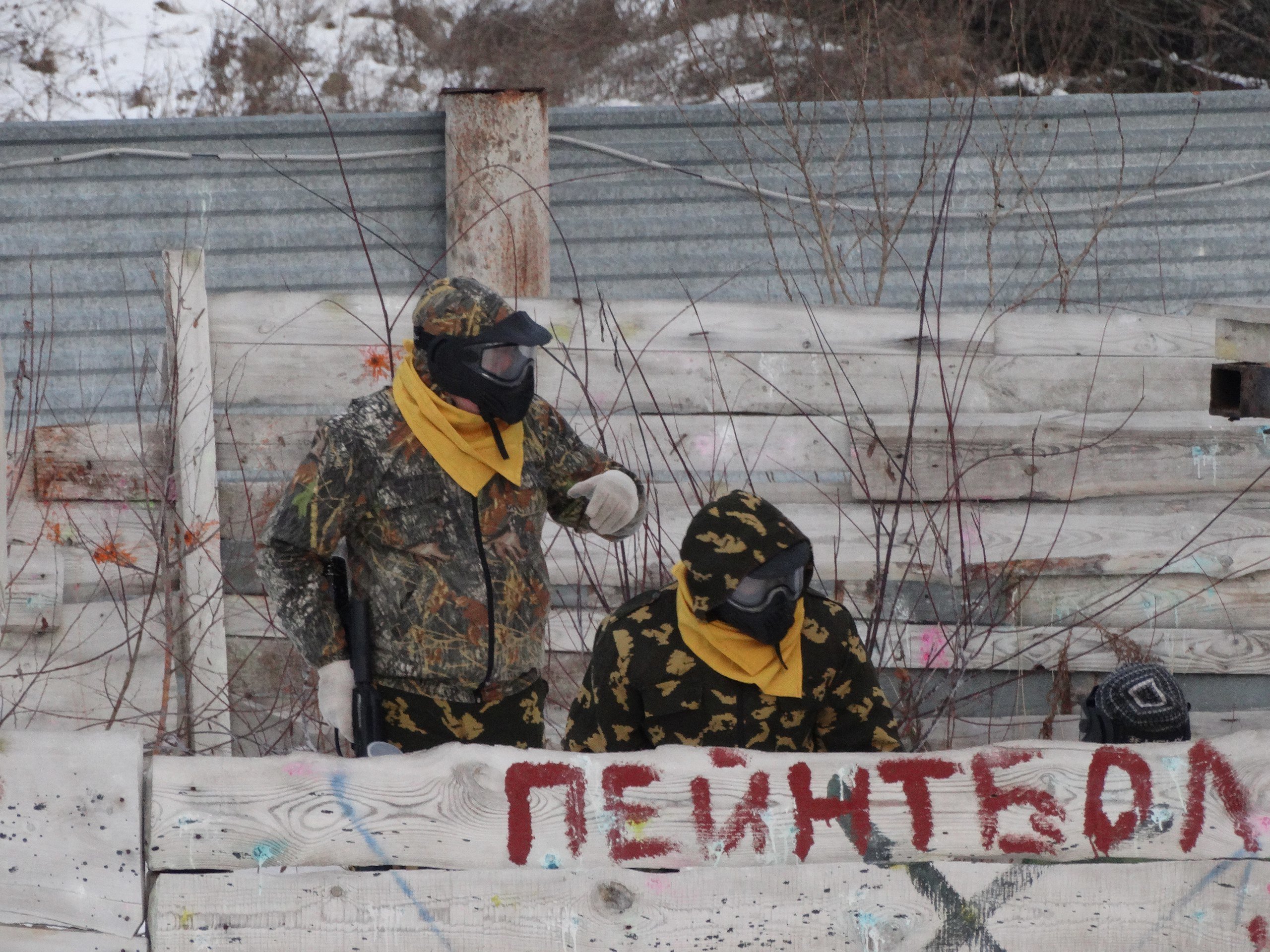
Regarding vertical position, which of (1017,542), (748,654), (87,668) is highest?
(748,654)

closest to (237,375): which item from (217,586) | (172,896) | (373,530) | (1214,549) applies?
(217,586)

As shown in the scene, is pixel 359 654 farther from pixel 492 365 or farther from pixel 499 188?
pixel 499 188

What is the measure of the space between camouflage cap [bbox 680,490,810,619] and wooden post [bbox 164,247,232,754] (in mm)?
2057

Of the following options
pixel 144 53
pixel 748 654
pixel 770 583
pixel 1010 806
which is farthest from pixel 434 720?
pixel 144 53

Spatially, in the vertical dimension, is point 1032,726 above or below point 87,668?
below

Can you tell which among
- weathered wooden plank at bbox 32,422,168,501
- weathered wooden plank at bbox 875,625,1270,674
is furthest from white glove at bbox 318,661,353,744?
weathered wooden plank at bbox 875,625,1270,674

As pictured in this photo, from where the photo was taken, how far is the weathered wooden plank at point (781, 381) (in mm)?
4199

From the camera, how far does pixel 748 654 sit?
8.79 ft

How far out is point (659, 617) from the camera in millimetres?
2762

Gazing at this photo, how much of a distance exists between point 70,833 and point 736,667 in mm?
1308

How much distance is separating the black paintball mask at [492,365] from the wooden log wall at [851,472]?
1.30 meters

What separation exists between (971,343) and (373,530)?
7.81ft

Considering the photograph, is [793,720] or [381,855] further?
[793,720]

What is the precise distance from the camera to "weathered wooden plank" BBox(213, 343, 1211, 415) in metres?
4.20
